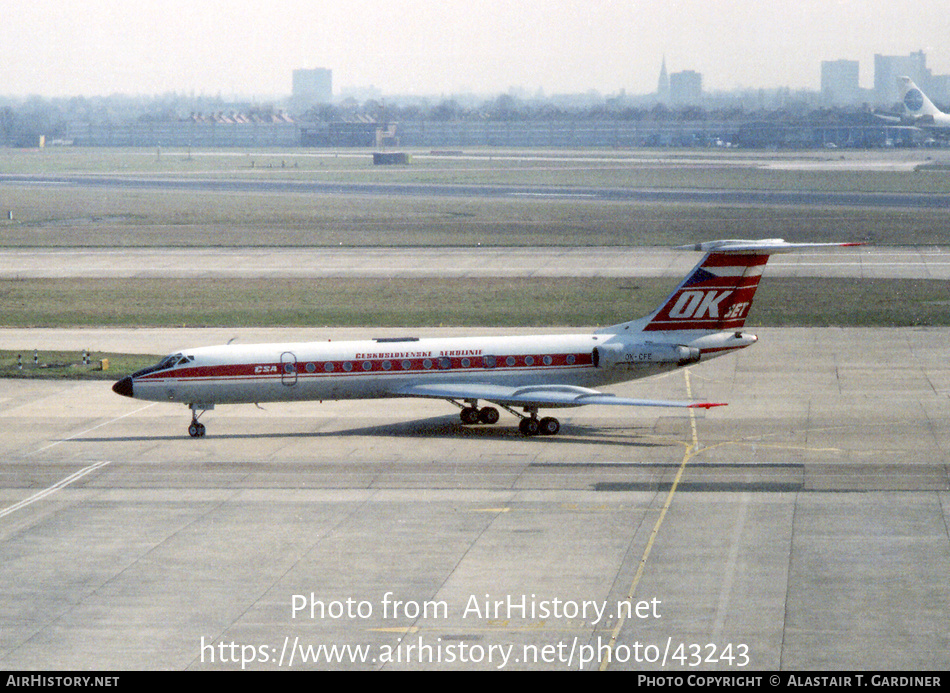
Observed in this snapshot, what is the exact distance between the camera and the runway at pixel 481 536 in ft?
74.1

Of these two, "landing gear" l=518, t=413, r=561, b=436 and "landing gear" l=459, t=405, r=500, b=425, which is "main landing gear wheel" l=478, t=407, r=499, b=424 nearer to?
"landing gear" l=459, t=405, r=500, b=425

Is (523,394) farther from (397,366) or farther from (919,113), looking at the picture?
(919,113)

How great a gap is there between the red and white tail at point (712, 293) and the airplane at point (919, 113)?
158 m

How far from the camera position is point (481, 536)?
2948 cm

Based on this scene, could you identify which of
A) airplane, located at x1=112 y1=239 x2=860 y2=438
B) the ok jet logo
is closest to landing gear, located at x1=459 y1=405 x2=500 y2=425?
airplane, located at x1=112 y1=239 x2=860 y2=438

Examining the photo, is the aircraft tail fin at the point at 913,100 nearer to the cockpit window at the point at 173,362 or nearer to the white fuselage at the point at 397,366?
Result: the white fuselage at the point at 397,366

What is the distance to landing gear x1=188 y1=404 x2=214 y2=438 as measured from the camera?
41.9m

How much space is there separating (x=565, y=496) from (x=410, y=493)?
4.27 m

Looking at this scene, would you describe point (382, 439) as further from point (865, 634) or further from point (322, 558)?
point (865, 634)

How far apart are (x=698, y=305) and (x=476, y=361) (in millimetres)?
7827

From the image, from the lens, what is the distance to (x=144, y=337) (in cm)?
6084

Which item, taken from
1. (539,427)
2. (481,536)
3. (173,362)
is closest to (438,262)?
(173,362)

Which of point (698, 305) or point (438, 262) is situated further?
point (438, 262)

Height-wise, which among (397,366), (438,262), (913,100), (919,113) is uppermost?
(913,100)
